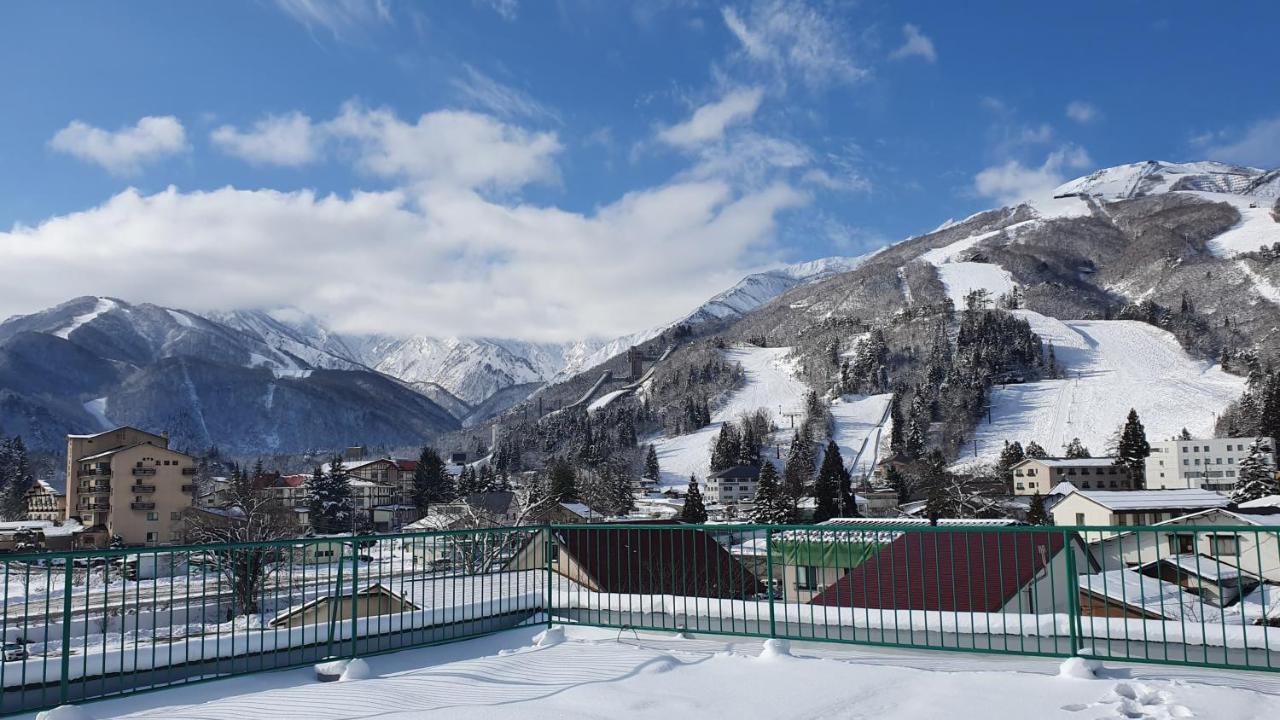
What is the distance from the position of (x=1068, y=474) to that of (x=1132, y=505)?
42.8 metres

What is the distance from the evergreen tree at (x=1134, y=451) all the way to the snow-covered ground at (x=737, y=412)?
5357 centimetres

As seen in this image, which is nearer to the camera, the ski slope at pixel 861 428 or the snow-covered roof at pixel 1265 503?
the snow-covered roof at pixel 1265 503

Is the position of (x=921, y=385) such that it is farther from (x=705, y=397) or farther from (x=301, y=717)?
(x=301, y=717)

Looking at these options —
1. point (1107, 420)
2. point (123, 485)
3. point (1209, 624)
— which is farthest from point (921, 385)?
point (1209, 624)

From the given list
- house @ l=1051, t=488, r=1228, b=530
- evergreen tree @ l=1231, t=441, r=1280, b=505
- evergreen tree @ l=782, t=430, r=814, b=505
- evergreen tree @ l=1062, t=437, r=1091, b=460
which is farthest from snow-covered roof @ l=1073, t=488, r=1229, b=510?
evergreen tree @ l=1062, t=437, r=1091, b=460

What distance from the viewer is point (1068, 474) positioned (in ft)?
296

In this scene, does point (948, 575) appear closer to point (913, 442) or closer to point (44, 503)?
point (44, 503)

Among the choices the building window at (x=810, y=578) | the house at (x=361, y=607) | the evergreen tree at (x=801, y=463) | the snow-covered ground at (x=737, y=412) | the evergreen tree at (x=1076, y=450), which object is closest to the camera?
the house at (x=361, y=607)

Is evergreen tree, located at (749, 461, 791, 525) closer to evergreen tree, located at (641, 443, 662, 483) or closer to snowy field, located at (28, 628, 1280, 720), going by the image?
evergreen tree, located at (641, 443, 662, 483)

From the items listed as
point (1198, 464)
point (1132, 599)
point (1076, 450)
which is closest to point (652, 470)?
point (1076, 450)

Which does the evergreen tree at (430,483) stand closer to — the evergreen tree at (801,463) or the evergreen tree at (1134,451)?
the evergreen tree at (801,463)

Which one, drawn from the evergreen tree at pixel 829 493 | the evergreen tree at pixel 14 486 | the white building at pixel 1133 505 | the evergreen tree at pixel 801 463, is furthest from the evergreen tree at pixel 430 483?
the white building at pixel 1133 505

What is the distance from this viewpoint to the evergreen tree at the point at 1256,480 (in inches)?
2280

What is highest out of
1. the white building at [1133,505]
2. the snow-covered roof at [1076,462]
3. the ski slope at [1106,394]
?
the ski slope at [1106,394]
